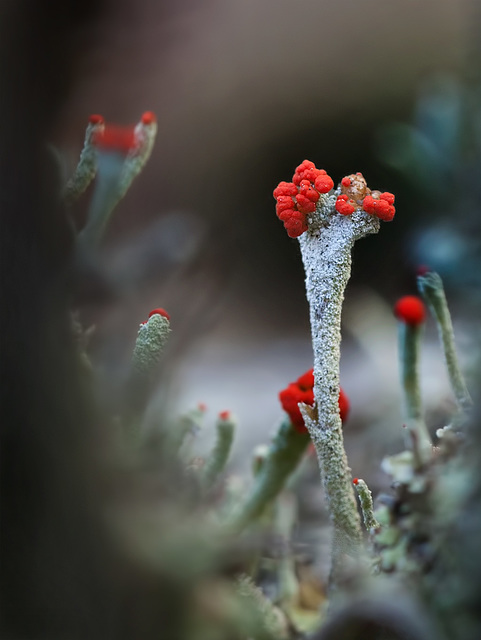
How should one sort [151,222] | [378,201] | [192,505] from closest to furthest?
1. [378,201]
2. [192,505]
3. [151,222]

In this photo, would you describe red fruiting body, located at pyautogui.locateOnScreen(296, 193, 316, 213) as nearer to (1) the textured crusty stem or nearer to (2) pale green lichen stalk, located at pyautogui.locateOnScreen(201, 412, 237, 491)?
(1) the textured crusty stem

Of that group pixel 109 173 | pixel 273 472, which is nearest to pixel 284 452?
pixel 273 472

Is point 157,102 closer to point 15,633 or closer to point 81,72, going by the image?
point 81,72

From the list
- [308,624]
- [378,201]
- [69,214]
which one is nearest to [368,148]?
[378,201]

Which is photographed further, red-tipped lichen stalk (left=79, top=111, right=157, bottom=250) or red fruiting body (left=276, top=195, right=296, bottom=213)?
red-tipped lichen stalk (left=79, top=111, right=157, bottom=250)

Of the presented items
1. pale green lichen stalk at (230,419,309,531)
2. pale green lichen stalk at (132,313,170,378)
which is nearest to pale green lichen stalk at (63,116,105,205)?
pale green lichen stalk at (132,313,170,378)

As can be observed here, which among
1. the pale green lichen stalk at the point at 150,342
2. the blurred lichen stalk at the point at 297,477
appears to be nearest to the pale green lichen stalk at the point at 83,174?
the blurred lichen stalk at the point at 297,477
